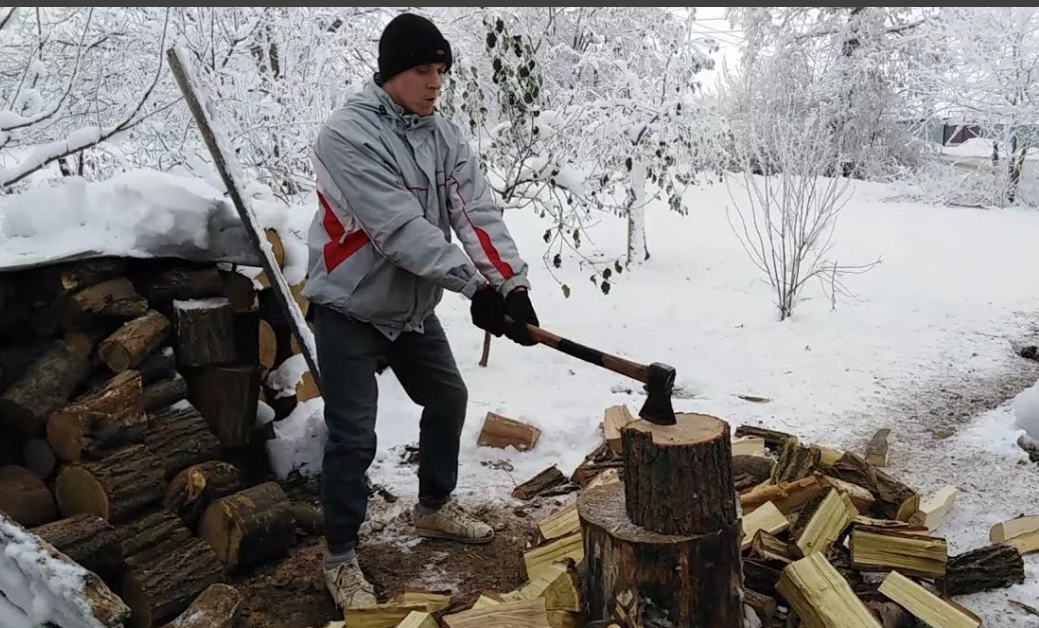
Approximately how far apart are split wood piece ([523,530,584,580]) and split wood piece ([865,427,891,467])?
5.71 feet

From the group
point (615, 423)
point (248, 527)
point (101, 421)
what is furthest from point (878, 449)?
point (101, 421)

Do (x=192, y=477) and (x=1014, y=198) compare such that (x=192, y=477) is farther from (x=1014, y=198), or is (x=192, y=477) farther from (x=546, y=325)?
(x=1014, y=198)

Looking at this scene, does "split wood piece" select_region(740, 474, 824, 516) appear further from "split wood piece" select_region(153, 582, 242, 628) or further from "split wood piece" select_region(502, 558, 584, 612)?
"split wood piece" select_region(153, 582, 242, 628)

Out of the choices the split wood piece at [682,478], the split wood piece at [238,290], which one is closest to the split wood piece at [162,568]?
the split wood piece at [238,290]

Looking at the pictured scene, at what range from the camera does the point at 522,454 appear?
153 inches

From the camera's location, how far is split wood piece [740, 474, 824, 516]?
298 cm

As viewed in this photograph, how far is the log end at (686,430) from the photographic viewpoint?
212 cm

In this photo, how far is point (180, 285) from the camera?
304 centimetres

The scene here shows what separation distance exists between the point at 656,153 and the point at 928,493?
10.2ft

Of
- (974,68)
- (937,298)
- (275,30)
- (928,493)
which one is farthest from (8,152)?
(974,68)

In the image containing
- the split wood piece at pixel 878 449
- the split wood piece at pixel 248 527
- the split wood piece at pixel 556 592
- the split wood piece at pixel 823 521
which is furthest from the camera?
the split wood piece at pixel 878 449

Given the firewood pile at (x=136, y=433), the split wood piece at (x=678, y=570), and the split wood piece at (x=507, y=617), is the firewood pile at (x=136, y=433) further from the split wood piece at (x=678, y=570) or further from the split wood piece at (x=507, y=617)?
the split wood piece at (x=678, y=570)

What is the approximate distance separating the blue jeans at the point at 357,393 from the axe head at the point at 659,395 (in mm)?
890

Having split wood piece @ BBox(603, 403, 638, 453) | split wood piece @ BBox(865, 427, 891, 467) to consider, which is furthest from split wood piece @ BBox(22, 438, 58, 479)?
split wood piece @ BBox(865, 427, 891, 467)
